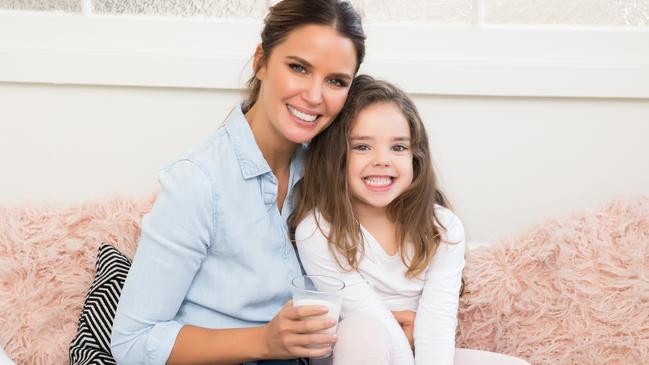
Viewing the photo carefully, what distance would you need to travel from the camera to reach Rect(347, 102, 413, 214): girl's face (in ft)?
5.75

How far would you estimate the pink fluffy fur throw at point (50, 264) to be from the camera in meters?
1.88

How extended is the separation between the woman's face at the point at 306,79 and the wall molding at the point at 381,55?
56 centimetres

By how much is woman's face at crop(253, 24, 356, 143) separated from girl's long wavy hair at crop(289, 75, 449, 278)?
0.39 ft

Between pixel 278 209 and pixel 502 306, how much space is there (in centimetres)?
69

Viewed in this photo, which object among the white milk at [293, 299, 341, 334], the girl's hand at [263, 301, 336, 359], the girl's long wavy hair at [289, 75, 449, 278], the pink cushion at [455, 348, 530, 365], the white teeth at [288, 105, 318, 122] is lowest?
the pink cushion at [455, 348, 530, 365]

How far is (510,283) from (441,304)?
1.14 feet

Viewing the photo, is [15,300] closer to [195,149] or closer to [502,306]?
[195,149]

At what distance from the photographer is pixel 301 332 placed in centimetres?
142

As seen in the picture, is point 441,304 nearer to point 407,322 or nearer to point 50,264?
point 407,322

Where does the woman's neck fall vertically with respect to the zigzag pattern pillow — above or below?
above

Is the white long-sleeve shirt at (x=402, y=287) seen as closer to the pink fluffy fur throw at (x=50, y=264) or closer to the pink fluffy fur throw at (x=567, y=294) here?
the pink fluffy fur throw at (x=567, y=294)

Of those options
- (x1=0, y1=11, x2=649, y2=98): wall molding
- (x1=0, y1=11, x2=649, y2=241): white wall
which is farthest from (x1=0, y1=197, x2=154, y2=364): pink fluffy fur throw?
(x1=0, y1=11, x2=649, y2=98): wall molding

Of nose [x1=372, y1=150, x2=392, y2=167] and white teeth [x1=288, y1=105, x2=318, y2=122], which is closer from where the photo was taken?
white teeth [x1=288, y1=105, x2=318, y2=122]

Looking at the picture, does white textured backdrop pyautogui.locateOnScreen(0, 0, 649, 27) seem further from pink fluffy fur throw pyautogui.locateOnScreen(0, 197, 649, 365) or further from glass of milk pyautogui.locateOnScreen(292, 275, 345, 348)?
glass of milk pyautogui.locateOnScreen(292, 275, 345, 348)
